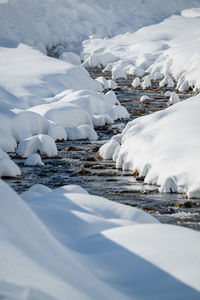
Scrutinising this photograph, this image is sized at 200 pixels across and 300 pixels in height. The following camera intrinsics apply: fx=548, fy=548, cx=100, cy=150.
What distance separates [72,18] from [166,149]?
5759 cm

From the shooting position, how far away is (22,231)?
3.75 m

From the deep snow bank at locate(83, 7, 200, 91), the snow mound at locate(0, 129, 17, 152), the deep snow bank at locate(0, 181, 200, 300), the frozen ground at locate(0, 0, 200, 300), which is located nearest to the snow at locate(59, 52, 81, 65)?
the deep snow bank at locate(83, 7, 200, 91)

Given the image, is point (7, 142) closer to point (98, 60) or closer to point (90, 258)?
point (90, 258)

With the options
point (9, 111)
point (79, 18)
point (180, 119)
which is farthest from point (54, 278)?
point (79, 18)

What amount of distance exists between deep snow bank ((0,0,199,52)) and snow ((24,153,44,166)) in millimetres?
27191

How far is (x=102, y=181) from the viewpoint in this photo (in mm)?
11672

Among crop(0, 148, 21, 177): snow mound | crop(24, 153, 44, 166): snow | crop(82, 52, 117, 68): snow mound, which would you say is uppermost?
crop(0, 148, 21, 177): snow mound

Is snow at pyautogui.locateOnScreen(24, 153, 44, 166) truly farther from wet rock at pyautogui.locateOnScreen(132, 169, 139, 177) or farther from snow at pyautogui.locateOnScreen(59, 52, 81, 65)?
snow at pyautogui.locateOnScreen(59, 52, 81, 65)

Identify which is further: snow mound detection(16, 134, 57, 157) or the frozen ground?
snow mound detection(16, 134, 57, 157)

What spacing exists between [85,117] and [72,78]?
8960 mm

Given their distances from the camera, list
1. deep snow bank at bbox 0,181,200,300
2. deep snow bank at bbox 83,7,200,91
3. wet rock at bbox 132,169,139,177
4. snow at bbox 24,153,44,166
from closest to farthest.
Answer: deep snow bank at bbox 0,181,200,300
wet rock at bbox 132,169,139,177
snow at bbox 24,153,44,166
deep snow bank at bbox 83,7,200,91

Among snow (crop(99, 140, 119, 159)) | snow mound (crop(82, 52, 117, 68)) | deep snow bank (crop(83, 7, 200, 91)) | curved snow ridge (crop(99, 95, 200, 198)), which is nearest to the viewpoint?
curved snow ridge (crop(99, 95, 200, 198))

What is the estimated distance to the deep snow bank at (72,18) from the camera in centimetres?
5003

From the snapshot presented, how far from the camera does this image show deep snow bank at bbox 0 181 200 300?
326 cm
